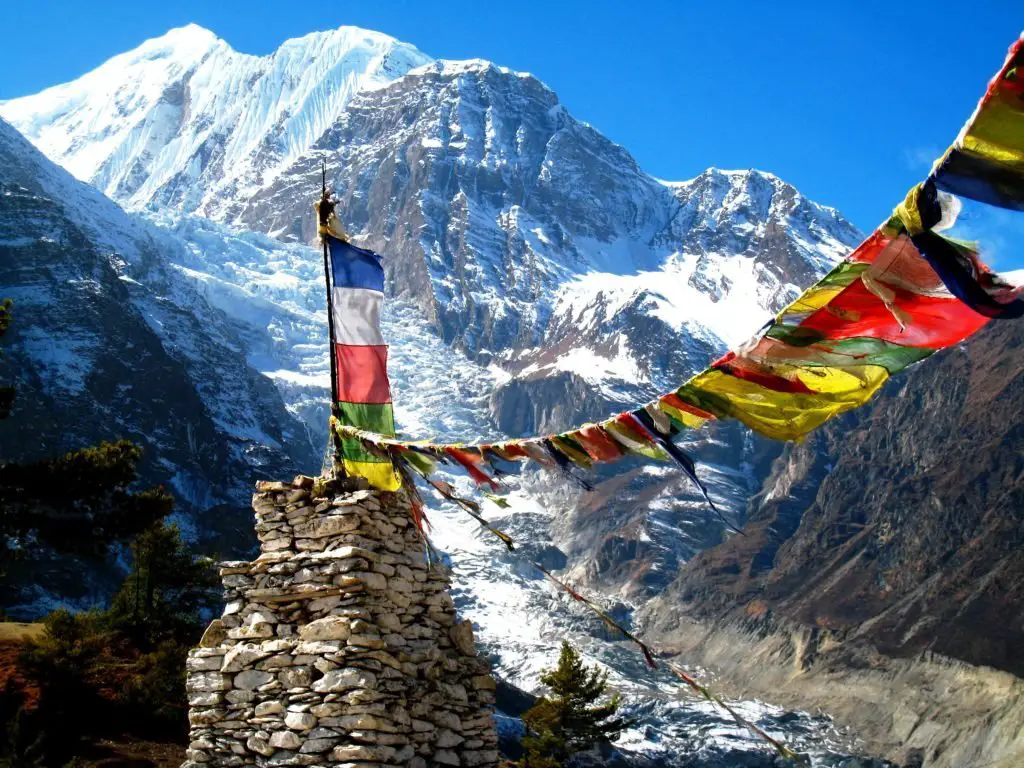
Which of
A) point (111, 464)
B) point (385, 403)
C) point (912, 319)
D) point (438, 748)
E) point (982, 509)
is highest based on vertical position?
point (982, 509)

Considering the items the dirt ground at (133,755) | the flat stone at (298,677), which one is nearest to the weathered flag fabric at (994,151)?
the flat stone at (298,677)

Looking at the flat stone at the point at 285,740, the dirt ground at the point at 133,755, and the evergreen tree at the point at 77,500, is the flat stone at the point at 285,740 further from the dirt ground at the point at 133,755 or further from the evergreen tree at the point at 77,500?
the evergreen tree at the point at 77,500

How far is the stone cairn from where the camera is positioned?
10359 mm

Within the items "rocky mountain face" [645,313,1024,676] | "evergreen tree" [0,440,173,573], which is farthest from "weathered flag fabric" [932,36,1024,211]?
"rocky mountain face" [645,313,1024,676]

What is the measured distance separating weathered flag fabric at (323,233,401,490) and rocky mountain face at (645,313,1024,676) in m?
133

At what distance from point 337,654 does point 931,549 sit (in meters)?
170

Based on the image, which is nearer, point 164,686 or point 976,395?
point 164,686

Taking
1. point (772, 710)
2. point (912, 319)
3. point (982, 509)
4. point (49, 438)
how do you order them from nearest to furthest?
point (912, 319) < point (49, 438) < point (772, 710) < point (982, 509)

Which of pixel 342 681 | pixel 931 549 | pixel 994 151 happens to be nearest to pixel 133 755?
pixel 342 681

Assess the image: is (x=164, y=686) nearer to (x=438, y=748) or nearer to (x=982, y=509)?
(x=438, y=748)

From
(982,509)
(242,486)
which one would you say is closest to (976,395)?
(982,509)

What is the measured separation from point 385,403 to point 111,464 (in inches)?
330

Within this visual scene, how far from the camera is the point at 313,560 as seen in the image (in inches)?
449

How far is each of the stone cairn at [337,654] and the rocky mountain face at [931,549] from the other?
13341cm
